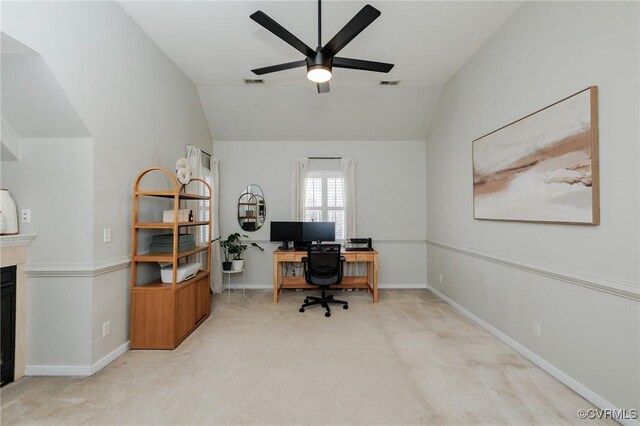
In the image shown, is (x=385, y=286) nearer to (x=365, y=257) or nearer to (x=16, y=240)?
(x=365, y=257)

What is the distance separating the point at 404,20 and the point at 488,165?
1.72 metres

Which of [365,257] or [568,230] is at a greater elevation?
[568,230]

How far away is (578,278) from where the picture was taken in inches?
78.7

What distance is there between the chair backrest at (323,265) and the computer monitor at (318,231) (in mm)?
903

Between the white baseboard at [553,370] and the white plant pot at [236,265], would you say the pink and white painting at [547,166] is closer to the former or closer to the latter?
the white baseboard at [553,370]

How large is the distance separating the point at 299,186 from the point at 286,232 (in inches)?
34.0

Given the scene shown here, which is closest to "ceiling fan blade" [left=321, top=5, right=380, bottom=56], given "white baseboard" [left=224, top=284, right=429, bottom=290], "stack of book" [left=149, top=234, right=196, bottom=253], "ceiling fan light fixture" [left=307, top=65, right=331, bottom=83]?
"ceiling fan light fixture" [left=307, top=65, right=331, bottom=83]

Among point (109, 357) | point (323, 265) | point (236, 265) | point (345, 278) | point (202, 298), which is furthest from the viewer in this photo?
point (345, 278)

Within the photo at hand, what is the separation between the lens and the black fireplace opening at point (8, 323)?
2.09m

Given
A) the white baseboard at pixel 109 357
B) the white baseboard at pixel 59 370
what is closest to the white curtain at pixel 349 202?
the white baseboard at pixel 109 357

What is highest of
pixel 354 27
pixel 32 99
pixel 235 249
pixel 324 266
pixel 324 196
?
pixel 354 27

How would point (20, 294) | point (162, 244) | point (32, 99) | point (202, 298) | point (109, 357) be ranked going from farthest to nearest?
1. point (202, 298)
2. point (162, 244)
3. point (109, 357)
4. point (20, 294)
5. point (32, 99)

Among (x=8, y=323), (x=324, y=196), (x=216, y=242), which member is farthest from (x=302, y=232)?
(x=8, y=323)

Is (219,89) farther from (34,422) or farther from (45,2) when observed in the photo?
(34,422)
